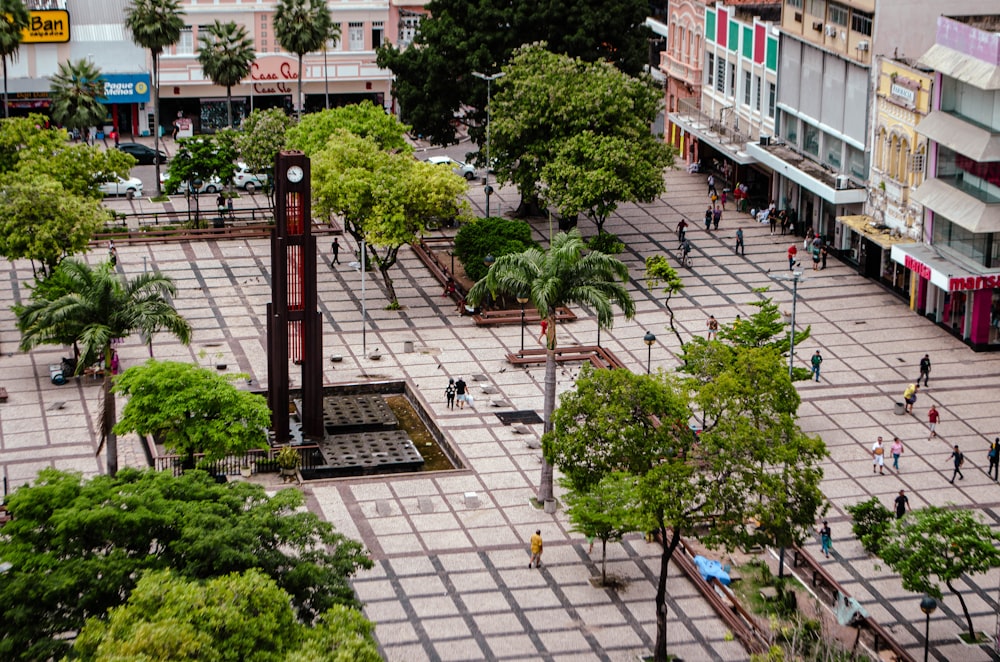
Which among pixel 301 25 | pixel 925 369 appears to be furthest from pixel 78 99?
pixel 925 369

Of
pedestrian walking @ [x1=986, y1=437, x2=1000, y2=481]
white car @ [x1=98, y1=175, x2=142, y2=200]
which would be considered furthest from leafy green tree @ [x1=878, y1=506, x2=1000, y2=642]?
white car @ [x1=98, y1=175, x2=142, y2=200]

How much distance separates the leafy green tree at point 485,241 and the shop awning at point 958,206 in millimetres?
19324

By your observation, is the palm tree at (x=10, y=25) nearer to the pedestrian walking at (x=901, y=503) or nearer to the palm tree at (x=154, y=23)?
the palm tree at (x=154, y=23)

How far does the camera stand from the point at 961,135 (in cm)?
8150

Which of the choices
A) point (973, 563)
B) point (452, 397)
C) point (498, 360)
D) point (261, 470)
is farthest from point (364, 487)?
point (973, 563)

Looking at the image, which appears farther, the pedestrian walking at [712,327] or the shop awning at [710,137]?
the shop awning at [710,137]

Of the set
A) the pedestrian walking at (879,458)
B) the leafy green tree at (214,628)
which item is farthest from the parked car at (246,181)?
the leafy green tree at (214,628)

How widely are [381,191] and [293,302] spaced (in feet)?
56.3

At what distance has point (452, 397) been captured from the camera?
248ft

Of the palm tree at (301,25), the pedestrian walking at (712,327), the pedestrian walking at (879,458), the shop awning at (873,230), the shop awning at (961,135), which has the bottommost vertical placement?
the pedestrian walking at (879,458)

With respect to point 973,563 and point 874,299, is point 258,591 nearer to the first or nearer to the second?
point 973,563

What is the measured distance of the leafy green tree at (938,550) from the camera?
52.2 meters

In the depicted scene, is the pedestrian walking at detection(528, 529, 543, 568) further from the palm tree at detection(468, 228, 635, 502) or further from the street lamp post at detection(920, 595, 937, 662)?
the street lamp post at detection(920, 595, 937, 662)

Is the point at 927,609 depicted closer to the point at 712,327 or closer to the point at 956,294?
the point at 712,327
